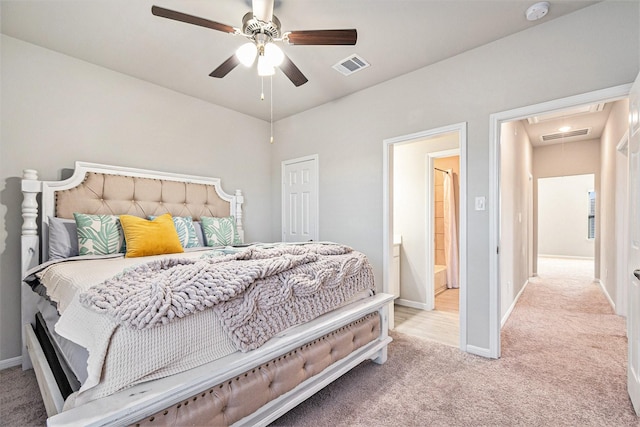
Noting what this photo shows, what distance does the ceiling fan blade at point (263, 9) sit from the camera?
5.52 ft

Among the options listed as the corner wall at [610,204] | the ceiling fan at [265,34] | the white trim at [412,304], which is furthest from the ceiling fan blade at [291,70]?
the corner wall at [610,204]

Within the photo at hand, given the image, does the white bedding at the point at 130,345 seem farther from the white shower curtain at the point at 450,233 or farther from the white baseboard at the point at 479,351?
the white shower curtain at the point at 450,233

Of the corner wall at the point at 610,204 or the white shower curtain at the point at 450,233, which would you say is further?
the white shower curtain at the point at 450,233

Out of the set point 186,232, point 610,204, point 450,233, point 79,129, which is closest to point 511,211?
point 450,233

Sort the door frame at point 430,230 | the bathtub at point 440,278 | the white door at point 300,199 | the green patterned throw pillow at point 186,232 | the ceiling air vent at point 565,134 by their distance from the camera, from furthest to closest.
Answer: the ceiling air vent at point 565,134
the bathtub at point 440,278
the white door at point 300,199
the door frame at point 430,230
the green patterned throw pillow at point 186,232

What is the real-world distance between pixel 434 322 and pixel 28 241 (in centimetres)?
374

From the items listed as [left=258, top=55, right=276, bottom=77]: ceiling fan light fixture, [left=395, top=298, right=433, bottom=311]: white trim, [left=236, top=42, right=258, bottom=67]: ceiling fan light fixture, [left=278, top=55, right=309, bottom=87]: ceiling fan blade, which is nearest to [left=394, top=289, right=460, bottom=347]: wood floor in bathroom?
[left=395, top=298, right=433, bottom=311]: white trim

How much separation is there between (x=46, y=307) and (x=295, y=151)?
2.91 m

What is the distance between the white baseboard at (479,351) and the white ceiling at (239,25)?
2518 millimetres

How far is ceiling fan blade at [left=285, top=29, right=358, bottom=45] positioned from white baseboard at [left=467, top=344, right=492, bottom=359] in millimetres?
2517

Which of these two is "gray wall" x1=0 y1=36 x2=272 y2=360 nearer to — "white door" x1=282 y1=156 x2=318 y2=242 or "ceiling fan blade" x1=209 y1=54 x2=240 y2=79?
"white door" x1=282 y1=156 x2=318 y2=242

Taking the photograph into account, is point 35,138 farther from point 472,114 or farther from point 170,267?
point 472,114

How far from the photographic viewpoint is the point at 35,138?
7.76 ft

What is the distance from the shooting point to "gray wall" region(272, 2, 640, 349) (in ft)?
6.36
